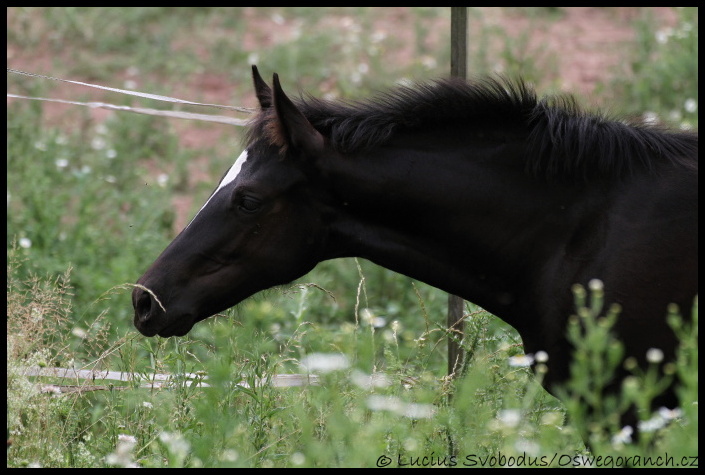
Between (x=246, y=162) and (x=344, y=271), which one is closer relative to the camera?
(x=246, y=162)

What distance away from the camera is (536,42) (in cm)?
985

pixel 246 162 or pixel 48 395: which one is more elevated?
Answer: pixel 246 162

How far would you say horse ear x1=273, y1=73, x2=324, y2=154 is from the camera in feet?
11.4

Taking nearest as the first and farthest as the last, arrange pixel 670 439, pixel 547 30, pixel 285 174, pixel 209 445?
pixel 670 439
pixel 209 445
pixel 285 174
pixel 547 30

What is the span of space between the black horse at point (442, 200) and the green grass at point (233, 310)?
0.95 ft

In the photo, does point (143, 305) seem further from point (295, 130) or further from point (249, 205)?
point (295, 130)

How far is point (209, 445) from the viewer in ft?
10.1

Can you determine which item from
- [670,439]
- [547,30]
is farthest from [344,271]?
[547,30]

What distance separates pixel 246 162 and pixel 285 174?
0.19 m

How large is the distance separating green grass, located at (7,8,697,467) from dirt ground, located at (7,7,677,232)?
79 mm

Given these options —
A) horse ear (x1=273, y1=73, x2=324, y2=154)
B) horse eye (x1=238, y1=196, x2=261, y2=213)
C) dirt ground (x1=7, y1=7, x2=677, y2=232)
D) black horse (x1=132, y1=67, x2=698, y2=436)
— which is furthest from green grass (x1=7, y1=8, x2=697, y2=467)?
horse ear (x1=273, y1=73, x2=324, y2=154)

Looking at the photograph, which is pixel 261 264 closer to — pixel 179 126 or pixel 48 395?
pixel 48 395

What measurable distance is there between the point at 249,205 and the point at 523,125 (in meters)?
1.12

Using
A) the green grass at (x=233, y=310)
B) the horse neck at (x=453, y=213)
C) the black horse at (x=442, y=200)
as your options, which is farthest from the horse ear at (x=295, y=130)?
the green grass at (x=233, y=310)
